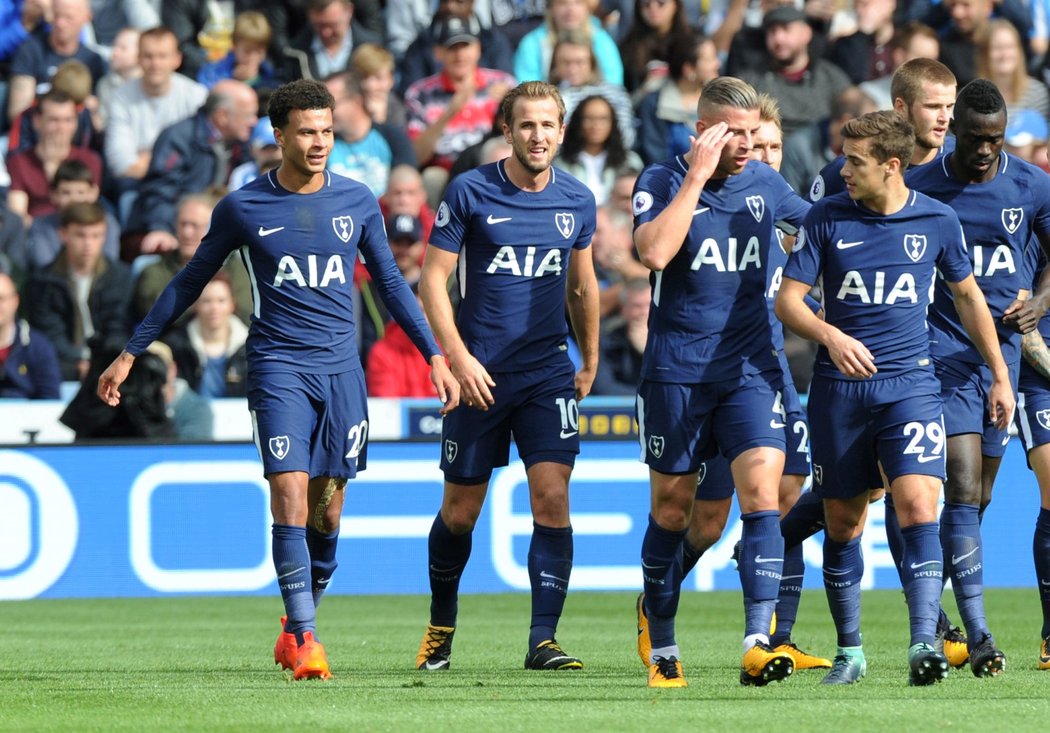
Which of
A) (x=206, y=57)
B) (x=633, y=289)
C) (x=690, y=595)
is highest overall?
(x=206, y=57)

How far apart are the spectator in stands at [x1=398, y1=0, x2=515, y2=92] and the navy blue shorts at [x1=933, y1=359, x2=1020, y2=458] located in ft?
33.5

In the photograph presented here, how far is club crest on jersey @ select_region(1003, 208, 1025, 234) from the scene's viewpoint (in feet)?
26.3

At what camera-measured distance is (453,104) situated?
16922 millimetres

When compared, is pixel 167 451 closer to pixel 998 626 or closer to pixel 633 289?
pixel 633 289

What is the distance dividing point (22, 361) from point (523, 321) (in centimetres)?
671

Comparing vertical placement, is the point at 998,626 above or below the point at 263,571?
above

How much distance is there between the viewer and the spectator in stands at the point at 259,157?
1562 cm

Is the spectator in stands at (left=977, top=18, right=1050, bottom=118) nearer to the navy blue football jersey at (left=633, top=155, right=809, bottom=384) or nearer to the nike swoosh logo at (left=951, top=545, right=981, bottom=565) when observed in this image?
the nike swoosh logo at (left=951, top=545, right=981, bottom=565)

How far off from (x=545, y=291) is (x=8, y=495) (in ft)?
19.8

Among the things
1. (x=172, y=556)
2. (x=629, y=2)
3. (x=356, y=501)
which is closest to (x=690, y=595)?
(x=356, y=501)

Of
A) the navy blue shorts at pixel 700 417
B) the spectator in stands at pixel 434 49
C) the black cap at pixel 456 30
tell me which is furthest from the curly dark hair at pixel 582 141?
the navy blue shorts at pixel 700 417

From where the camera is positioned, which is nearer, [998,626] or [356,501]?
[998,626]

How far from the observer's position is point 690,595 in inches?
523

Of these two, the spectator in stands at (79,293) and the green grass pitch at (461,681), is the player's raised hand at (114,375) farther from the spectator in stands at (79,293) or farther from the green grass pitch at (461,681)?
the spectator in stands at (79,293)
